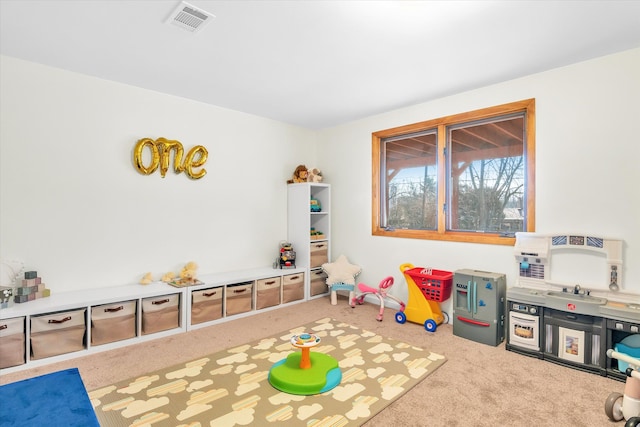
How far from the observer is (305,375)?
7.65 ft

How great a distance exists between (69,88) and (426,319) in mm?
4208

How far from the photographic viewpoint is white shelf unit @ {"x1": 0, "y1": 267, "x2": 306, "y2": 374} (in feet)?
8.45

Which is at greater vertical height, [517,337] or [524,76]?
[524,76]

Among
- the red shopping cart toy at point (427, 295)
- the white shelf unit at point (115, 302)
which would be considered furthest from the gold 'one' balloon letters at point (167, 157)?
the red shopping cart toy at point (427, 295)

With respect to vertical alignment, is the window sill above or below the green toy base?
above

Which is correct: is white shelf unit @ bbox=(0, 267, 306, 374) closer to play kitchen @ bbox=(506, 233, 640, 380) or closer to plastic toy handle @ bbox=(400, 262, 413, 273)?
plastic toy handle @ bbox=(400, 262, 413, 273)

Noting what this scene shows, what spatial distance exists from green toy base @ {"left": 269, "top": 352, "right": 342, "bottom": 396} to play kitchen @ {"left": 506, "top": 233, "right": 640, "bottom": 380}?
167 cm

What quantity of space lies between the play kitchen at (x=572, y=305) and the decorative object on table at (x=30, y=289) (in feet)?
13.6

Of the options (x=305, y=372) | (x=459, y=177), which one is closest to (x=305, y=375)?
(x=305, y=372)

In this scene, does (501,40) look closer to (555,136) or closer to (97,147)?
(555,136)

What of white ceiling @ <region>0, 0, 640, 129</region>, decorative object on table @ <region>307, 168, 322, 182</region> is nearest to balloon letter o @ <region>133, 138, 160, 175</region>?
white ceiling @ <region>0, 0, 640, 129</region>

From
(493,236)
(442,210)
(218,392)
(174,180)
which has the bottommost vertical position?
(218,392)

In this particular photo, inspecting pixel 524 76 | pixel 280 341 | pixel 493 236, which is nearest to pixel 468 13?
pixel 524 76

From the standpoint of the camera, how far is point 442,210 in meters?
3.81
